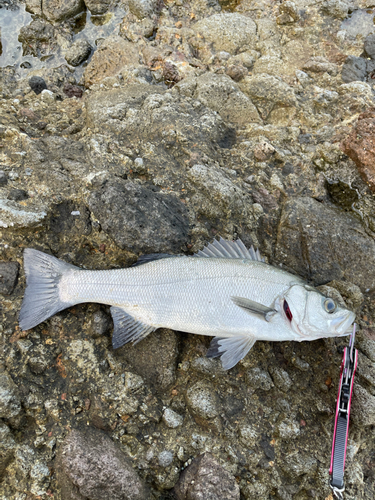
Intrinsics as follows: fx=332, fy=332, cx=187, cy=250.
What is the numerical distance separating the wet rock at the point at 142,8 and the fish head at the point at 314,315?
5430 mm

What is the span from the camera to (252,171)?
180 inches

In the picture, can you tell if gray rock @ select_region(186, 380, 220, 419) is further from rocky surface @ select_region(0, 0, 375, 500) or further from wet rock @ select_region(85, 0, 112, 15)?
wet rock @ select_region(85, 0, 112, 15)

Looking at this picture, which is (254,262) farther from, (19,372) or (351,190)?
(19,372)

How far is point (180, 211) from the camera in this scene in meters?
4.02

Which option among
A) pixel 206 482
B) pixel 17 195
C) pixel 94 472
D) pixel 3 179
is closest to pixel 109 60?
pixel 3 179

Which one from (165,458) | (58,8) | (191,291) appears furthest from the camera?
A: (58,8)

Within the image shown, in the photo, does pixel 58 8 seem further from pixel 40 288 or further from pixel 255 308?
pixel 255 308

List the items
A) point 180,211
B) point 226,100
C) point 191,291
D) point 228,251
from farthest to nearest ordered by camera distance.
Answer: point 226,100, point 180,211, point 228,251, point 191,291

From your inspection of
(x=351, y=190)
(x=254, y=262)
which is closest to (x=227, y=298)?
(x=254, y=262)

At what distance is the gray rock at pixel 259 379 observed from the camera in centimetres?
344

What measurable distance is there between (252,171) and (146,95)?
6.46 feet

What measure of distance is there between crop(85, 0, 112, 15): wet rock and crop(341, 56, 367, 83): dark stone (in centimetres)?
422

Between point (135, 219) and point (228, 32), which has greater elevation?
point (228, 32)

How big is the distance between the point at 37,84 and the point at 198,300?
14.3 ft
